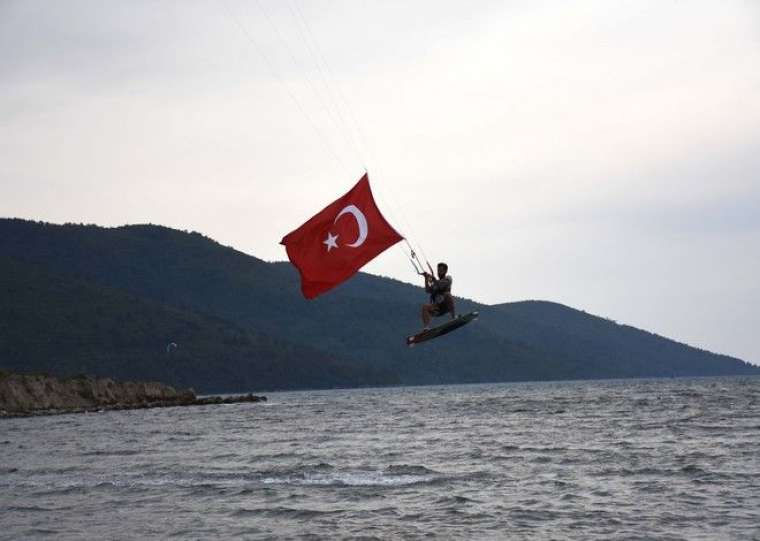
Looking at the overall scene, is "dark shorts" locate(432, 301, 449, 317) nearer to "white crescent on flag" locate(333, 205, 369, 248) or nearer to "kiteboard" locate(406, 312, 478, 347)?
"kiteboard" locate(406, 312, 478, 347)

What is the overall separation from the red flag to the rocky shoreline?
78.1 metres

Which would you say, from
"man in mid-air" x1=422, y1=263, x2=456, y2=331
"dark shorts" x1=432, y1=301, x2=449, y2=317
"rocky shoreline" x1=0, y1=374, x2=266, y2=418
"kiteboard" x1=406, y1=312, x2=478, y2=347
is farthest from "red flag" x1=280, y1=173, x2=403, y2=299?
"rocky shoreline" x1=0, y1=374, x2=266, y2=418

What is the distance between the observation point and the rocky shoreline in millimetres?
107375

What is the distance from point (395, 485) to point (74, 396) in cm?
9491

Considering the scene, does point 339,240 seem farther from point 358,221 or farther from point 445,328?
point 445,328

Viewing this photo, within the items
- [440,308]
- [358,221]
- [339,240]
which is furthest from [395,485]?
[358,221]

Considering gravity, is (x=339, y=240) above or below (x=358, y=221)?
below

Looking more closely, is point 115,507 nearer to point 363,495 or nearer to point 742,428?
point 363,495

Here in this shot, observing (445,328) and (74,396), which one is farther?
(74,396)

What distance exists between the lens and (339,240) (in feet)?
80.2

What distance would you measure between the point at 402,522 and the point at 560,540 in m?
4.01

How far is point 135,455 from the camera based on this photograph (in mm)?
45344

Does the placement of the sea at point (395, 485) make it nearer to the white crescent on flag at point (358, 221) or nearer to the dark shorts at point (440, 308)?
the dark shorts at point (440, 308)

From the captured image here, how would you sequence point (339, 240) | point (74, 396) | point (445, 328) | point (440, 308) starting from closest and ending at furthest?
point (339, 240)
point (440, 308)
point (445, 328)
point (74, 396)
